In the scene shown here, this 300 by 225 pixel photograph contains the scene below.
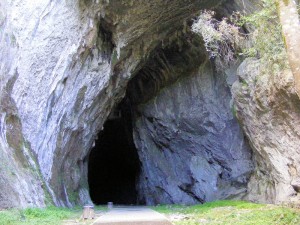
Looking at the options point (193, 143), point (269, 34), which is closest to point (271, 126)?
point (269, 34)

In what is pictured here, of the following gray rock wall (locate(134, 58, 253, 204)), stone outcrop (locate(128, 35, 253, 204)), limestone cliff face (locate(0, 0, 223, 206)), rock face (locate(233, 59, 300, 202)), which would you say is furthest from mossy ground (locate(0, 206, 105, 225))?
stone outcrop (locate(128, 35, 253, 204))

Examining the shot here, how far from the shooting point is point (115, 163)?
3100 centimetres

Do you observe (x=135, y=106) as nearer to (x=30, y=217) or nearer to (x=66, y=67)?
(x=66, y=67)

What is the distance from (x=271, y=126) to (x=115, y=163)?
68.2ft

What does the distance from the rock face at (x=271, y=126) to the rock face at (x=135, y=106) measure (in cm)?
4

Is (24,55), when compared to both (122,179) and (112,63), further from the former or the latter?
(122,179)

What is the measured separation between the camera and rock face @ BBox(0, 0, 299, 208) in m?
11.6

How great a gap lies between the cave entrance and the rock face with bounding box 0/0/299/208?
353cm

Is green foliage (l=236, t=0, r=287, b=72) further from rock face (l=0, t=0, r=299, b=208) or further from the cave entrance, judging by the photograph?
the cave entrance

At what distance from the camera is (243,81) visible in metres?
13.2

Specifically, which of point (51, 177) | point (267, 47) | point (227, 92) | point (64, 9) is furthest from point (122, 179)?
point (267, 47)

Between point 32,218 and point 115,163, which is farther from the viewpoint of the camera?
point 115,163

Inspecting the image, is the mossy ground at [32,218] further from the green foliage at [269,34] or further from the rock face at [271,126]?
the rock face at [271,126]

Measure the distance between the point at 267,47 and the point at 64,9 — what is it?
7.96 m
